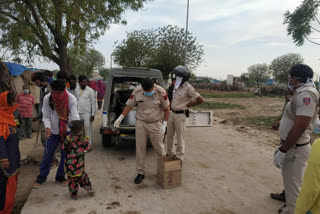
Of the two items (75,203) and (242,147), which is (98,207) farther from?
(242,147)

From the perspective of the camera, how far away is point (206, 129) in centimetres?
861

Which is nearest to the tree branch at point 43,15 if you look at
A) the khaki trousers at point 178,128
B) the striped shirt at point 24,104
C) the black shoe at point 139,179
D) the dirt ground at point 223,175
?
the striped shirt at point 24,104

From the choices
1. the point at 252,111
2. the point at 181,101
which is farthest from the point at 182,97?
the point at 252,111

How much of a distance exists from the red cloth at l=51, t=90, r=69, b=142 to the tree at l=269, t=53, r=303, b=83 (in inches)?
2017

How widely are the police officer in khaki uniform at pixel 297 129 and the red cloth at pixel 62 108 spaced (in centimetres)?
301

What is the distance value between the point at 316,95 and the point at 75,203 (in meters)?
3.24

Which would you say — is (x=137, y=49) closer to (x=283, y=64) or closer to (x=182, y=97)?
(x=182, y=97)

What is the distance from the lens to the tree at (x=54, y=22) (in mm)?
7184

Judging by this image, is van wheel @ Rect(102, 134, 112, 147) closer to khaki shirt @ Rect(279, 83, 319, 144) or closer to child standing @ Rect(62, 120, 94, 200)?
child standing @ Rect(62, 120, 94, 200)

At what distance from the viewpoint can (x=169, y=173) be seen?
3557 millimetres

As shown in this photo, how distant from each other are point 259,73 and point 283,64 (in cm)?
1232

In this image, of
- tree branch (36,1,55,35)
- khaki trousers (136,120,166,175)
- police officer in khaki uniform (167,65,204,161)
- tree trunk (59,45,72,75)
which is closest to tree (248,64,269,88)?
tree trunk (59,45,72,75)

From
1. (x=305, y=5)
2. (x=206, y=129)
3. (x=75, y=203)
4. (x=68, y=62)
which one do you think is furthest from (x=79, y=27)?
(x=305, y=5)

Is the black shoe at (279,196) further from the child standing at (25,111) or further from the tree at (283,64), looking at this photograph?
the tree at (283,64)
